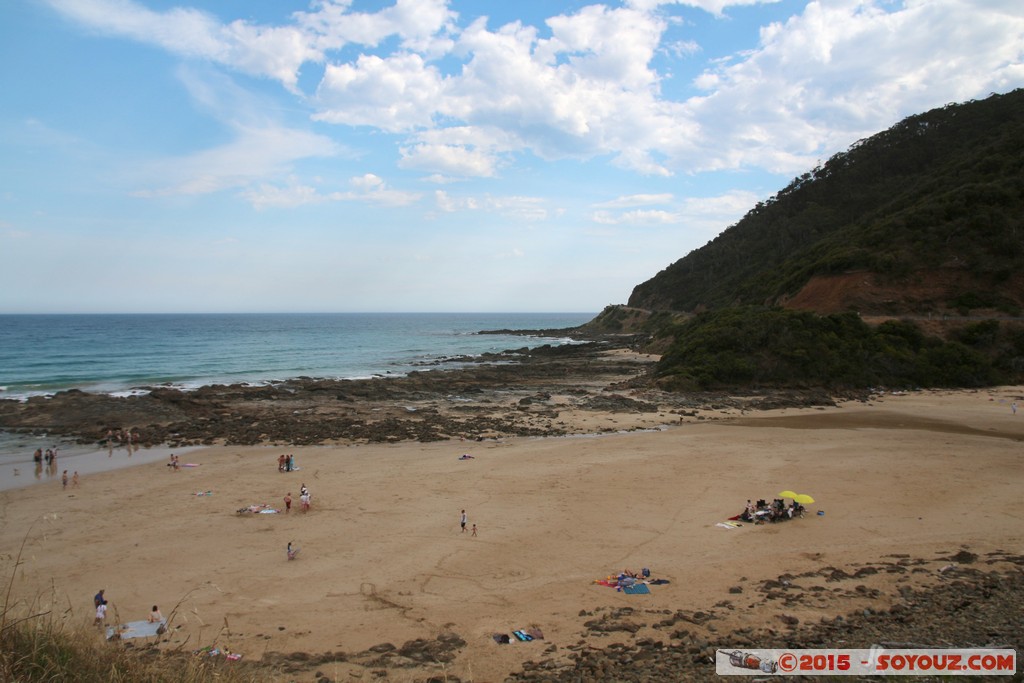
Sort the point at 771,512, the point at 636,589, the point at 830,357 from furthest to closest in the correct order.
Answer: the point at 830,357 → the point at 771,512 → the point at 636,589

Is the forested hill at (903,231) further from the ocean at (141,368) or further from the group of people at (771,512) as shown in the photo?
the ocean at (141,368)

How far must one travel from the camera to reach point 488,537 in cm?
1384

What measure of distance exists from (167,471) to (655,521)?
18057mm

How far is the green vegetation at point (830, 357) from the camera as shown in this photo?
3650 centimetres

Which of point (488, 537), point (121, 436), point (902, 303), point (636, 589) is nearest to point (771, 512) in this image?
point (636, 589)

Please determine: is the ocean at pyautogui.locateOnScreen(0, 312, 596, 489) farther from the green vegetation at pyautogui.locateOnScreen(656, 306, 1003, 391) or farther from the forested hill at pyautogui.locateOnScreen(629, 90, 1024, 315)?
the forested hill at pyautogui.locateOnScreen(629, 90, 1024, 315)

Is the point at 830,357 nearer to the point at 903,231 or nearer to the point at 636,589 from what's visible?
the point at 903,231

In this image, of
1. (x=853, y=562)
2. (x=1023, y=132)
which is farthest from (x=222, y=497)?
(x=1023, y=132)

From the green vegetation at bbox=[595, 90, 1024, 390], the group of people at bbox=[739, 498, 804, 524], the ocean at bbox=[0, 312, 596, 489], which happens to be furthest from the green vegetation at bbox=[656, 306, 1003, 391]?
the ocean at bbox=[0, 312, 596, 489]

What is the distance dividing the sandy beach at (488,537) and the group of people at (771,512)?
37 centimetres

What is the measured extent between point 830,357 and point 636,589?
1286 inches

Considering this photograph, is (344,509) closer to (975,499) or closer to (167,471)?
(167,471)

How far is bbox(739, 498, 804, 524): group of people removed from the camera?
1414 centimetres

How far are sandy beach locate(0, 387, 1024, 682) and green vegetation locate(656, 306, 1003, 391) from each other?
1336 cm
